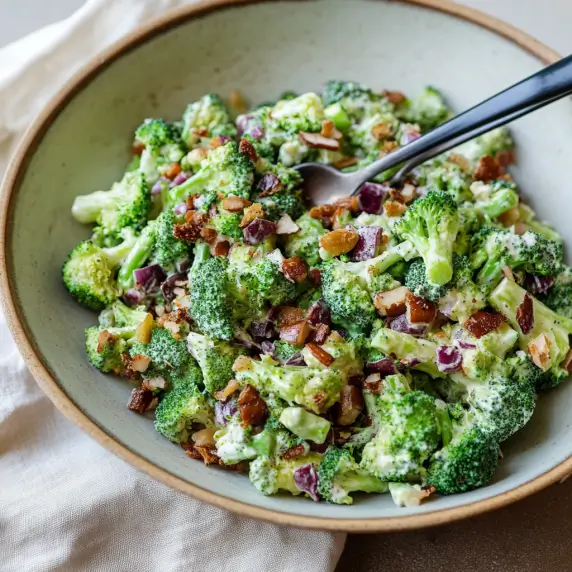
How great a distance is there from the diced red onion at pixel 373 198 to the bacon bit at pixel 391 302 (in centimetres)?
44

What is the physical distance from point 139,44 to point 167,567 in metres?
2.13

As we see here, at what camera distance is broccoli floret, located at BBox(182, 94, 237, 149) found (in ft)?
9.86

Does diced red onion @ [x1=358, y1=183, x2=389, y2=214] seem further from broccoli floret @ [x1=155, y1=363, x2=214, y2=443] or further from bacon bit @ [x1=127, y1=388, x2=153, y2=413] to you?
bacon bit @ [x1=127, y1=388, x2=153, y2=413]

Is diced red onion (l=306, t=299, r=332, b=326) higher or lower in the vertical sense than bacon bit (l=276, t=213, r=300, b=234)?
lower

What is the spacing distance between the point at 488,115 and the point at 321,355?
1.06 meters

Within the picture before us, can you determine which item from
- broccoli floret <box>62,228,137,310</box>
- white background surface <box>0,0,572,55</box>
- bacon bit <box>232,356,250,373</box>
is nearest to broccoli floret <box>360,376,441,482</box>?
bacon bit <box>232,356,250,373</box>

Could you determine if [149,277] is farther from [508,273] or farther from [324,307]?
[508,273]

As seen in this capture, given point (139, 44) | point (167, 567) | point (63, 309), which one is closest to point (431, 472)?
point (167, 567)

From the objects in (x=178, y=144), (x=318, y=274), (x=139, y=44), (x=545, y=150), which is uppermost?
(x=139, y=44)

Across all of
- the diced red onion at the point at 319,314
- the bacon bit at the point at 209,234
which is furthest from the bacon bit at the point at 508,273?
the bacon bit at the point at 209,234

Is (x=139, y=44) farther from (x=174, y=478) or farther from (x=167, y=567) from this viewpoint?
(x=167, y=567)

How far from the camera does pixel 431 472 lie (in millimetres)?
2334

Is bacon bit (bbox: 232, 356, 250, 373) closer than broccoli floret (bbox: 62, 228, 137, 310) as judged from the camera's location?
Yes

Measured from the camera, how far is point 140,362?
8.47 ft
